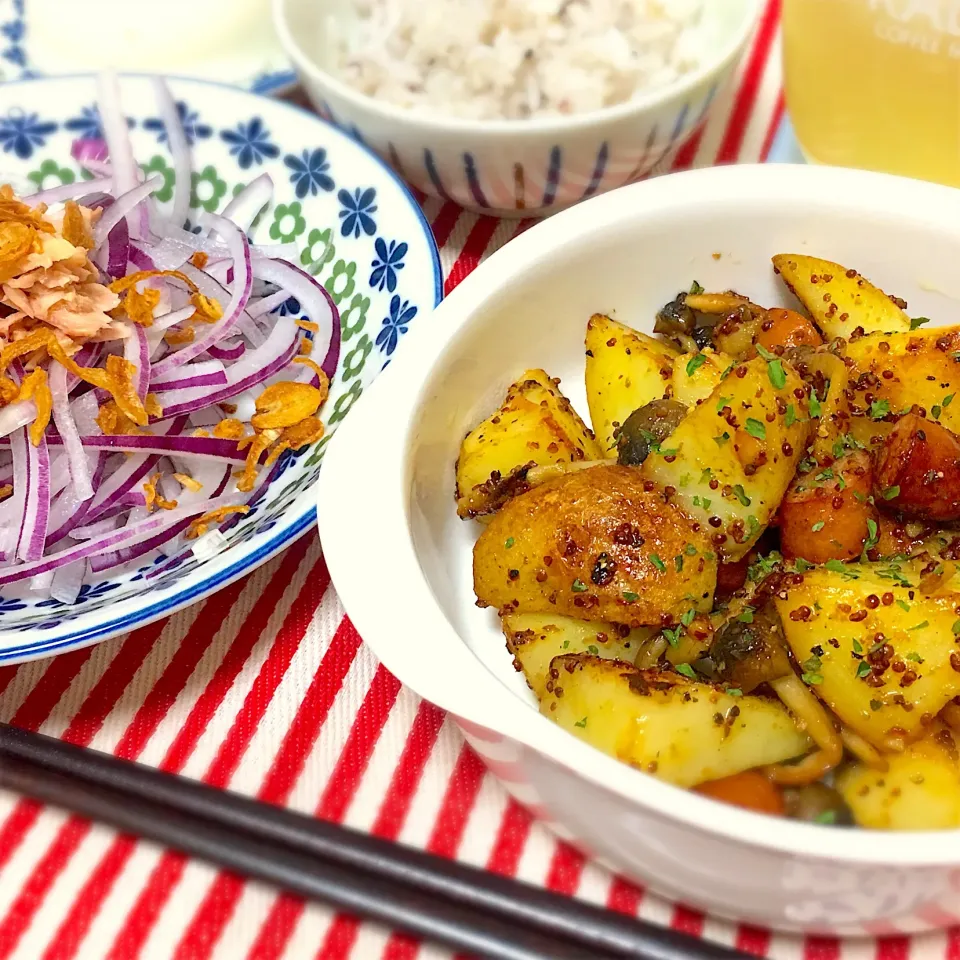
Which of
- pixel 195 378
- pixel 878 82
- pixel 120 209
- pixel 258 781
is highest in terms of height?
pixel 878 82

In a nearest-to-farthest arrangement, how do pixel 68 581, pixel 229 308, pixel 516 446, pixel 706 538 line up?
pixel 706 538 < pixel 516 446 < pixel 68 581 < pixel 229 308

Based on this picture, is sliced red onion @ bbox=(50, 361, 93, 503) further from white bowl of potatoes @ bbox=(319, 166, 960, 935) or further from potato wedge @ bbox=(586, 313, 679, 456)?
potato wedge @ bbox=(586, 313, 679, 456)

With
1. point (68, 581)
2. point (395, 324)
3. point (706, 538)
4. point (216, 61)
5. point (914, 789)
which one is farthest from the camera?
point (216, 61)

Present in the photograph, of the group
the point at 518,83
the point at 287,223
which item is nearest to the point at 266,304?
the point at 287,223

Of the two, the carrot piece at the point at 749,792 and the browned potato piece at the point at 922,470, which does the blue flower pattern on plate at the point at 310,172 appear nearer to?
the browned potato piece at the point at 922,470

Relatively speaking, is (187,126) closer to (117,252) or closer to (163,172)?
(163,172)

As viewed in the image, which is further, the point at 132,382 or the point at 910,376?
the point at 132,382

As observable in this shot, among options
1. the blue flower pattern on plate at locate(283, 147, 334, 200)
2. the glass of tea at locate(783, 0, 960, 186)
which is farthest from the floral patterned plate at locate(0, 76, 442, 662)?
the glass of tea at locate(783, 0, 960, 186)
